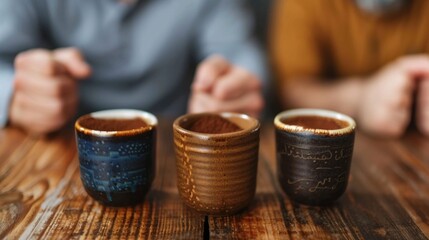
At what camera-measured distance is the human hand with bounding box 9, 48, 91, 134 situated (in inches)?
39.9

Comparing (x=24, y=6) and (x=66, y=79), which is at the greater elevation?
(x=24, y=6)

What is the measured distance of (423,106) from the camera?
113 cm

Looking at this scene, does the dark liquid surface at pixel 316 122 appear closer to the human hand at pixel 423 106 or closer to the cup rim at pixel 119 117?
the cup rim at pixel 119 117

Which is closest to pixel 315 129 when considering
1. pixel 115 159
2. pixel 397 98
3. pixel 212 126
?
pixel 212 126

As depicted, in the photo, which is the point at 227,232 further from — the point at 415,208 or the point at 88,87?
the point at 88,87

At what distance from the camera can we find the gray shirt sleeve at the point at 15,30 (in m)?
1.24

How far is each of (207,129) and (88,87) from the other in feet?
2.80

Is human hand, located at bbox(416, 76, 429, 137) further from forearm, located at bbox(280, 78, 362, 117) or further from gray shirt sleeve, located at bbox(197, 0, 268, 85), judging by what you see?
gray shirt sleeve, located at bbox(197, 0, 268, 85)

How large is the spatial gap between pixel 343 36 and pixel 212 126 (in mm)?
1040

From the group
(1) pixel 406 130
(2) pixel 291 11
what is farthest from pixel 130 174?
(2) pixel 291 11

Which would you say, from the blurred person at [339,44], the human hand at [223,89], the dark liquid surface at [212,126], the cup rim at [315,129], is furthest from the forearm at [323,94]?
the dark liquid surface at [212,126]

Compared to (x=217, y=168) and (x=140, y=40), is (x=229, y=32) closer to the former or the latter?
(x=140, y=40)

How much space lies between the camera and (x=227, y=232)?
650mm

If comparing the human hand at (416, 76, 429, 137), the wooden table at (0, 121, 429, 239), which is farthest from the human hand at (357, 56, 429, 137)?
the wooden table at (0, 121, 429, 239)
